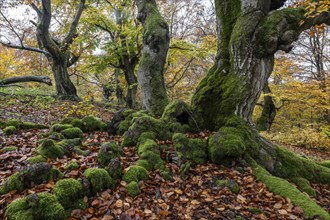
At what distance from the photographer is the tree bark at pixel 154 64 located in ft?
23.0

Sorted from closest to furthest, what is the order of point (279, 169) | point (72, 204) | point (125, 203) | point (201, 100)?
point (72, 204)
point (125, 203)
point (279, 169)
point (201, 100)

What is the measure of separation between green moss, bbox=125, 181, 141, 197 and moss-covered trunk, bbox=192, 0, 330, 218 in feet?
5.81

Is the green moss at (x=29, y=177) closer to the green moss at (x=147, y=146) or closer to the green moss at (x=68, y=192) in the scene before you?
the green moss at (x=68, y=192)

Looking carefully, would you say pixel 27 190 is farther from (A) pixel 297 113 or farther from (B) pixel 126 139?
(A) pixel 297 113

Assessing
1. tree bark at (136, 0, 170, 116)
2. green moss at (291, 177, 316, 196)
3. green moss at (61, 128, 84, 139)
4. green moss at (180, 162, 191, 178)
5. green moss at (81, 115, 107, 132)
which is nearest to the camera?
green moss at (180, 162, 191, 178)

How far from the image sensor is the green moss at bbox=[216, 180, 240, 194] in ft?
12.3

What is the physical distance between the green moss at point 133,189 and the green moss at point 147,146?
1.01m

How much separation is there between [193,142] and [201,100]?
1.24 m

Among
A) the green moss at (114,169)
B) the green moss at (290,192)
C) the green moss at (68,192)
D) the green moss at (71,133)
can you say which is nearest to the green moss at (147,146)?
the green moss at (114,169)

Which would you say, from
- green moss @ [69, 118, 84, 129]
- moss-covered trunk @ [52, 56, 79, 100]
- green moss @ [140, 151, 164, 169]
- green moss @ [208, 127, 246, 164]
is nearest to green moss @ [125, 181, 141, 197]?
green moss @ [140, 151, 164, 169]

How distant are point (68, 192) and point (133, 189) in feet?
2.84

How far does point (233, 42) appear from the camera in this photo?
17.2 feet

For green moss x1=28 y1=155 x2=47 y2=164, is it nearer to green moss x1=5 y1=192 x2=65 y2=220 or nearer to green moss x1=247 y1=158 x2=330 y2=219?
green moss x1=5 y1=192 x2=65 y2=220

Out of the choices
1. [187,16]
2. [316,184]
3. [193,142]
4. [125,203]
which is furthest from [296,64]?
[125,203]
